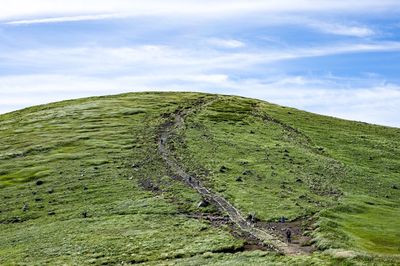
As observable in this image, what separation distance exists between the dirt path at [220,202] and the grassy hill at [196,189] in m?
0.25

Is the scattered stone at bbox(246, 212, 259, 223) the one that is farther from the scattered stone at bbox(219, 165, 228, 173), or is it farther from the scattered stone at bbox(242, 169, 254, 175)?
the scattered stone at bbox(219, 165, 228, 173)

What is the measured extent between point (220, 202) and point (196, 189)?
6472mm

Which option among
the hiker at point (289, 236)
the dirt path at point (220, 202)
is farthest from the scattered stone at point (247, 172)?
the hiker at point (289, 236)

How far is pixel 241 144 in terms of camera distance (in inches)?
3607

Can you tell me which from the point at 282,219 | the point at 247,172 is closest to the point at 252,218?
the point at 282,219

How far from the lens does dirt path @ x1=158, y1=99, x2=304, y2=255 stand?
4381 cm

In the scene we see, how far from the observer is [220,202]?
57.8 meters

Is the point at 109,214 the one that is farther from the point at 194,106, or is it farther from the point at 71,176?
the point at 194,106

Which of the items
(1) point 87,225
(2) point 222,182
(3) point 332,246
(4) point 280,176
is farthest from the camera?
(4) point 280,176

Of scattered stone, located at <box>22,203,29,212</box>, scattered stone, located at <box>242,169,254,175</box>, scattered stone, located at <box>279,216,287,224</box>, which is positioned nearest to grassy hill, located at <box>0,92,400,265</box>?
scattered stone, located at <box>279,216,287,224</box>

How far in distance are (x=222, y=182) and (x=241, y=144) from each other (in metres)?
26.1

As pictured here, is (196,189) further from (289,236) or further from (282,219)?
(289,236)

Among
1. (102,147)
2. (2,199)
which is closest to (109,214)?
(2,199)

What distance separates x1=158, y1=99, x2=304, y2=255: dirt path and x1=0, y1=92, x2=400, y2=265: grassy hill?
25cm
